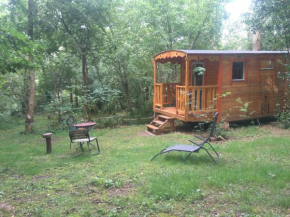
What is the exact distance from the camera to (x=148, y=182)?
396 cm

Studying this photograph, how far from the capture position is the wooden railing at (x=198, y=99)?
792 centimetres

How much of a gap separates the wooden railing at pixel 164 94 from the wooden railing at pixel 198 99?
123 cm

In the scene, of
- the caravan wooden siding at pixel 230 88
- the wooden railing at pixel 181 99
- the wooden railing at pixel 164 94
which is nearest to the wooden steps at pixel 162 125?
the caravan wooden siding at pixel 230 88

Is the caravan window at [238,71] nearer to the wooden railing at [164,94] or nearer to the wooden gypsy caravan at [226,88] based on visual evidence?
the wooden gypsy caravan at [226,88]

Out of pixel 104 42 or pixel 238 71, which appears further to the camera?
pixel 104 42

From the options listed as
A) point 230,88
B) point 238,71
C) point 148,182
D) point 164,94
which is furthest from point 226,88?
point 148,182

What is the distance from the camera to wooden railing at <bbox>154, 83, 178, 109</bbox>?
9531 mm

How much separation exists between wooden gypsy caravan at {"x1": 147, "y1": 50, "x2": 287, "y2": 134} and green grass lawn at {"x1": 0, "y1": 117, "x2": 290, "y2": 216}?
2059 mm

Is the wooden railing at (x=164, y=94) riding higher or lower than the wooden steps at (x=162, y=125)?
higher

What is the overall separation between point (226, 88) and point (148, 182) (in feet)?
18.1

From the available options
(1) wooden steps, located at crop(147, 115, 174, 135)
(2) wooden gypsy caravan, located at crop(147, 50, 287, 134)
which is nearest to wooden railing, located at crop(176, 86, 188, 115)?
(2) wooden gypsy caravan, located at crop(147, 50, 287, 134)

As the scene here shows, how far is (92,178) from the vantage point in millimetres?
4285

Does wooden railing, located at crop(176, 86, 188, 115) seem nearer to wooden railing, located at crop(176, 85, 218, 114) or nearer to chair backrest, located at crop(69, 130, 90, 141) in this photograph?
wooden railing, located at crop(176, 85, 218, 114)

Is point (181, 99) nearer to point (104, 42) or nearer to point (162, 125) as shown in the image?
point (162, 125)
